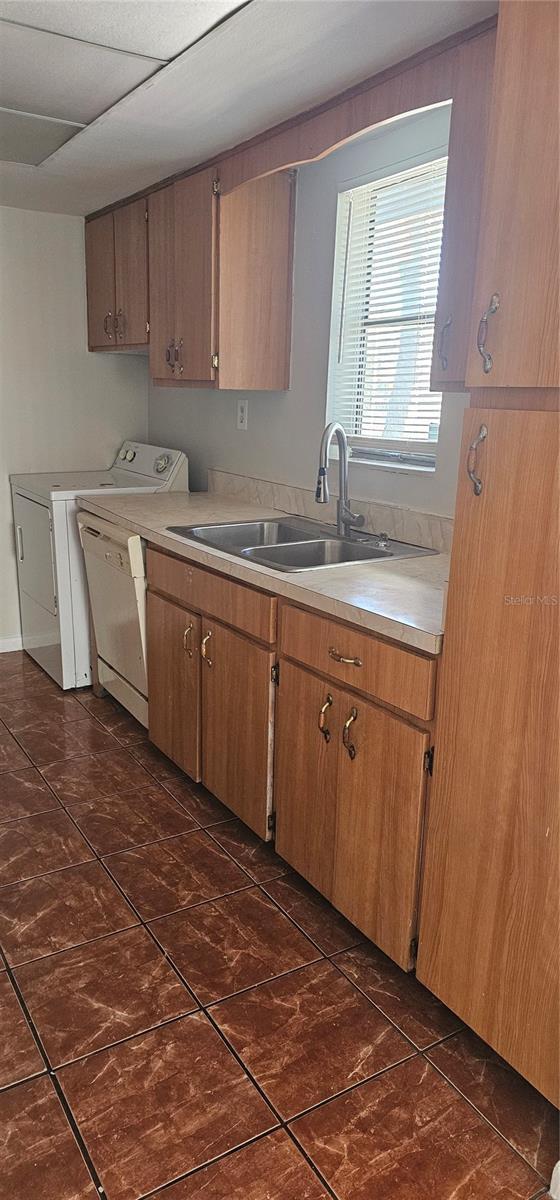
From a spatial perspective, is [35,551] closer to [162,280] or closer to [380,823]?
[162,280]

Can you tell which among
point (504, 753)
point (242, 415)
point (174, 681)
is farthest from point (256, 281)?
point (504, 753)

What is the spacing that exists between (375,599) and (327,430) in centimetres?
73

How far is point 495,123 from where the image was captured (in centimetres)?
133

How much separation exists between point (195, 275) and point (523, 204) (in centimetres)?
188

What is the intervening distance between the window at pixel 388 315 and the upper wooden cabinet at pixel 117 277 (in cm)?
105

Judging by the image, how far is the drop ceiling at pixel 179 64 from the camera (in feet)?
5.72

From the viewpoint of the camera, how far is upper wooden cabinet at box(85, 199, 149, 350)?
3.40 metres

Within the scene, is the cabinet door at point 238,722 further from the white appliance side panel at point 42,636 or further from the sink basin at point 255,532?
the white appliance side panel at point 42,636

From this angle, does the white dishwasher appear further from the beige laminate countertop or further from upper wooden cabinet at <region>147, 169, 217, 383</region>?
upper wooden cabinet at <region>147, 169, 217, 383</region>

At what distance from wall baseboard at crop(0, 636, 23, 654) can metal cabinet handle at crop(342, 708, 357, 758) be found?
279 cm

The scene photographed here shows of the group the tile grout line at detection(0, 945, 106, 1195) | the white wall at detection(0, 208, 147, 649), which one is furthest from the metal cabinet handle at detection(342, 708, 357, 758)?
the white wall at detection(0, 208, 147, 649)

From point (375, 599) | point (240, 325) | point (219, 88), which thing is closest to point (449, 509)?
point (375, 599)

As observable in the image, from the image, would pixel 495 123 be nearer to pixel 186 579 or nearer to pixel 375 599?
pixel 375 599

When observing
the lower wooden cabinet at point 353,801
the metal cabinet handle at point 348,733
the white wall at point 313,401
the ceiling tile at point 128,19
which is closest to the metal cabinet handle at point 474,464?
the lower wooden cabinet at point 353,801
